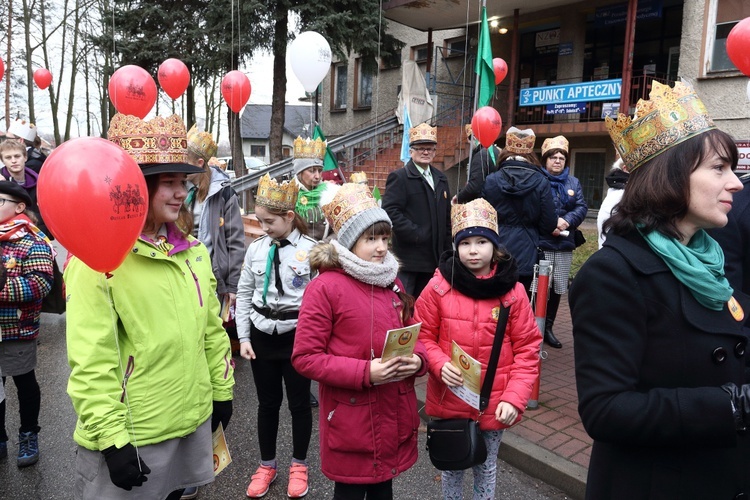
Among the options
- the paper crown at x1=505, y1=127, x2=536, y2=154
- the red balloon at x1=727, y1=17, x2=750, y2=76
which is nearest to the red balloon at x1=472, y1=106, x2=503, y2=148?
the paper crown at x1=505, y1=127, x2=536, y2=154

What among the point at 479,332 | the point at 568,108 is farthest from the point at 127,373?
the point at 568,108

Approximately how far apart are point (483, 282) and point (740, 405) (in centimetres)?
135

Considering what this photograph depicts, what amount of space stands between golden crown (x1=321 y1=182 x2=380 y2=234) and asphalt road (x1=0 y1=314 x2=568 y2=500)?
1830mm

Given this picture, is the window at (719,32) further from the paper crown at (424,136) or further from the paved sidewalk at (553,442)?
the paved sidewalk at (553,442)

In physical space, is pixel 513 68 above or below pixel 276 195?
above

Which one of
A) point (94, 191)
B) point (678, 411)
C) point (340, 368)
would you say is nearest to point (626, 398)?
point (678, 411)

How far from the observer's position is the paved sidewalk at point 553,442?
348 centimetres

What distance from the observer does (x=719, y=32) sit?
1224 cm

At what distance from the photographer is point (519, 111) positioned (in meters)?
16.8

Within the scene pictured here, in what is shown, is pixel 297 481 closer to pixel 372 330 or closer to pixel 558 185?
pixel 372 330

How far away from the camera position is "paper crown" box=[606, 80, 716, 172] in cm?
162

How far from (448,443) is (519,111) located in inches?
619

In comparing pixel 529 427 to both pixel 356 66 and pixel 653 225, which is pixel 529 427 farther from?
pixel 356 66

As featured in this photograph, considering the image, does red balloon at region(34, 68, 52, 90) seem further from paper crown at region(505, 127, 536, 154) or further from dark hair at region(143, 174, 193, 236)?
dark hair at region(143, 174, 193, 236)
